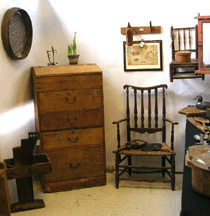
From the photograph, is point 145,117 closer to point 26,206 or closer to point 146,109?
point 146,109

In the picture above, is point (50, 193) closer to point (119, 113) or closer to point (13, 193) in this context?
point (13, 193)

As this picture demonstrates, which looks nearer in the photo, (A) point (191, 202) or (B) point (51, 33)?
(A) point (191, 202)

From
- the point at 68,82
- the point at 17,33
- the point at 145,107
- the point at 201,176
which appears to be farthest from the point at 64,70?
the point at 201,176

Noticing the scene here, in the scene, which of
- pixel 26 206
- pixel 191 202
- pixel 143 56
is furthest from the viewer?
pixel 143 56

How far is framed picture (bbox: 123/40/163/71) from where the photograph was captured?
13.8 ft

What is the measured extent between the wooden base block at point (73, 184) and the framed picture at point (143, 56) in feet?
4.61

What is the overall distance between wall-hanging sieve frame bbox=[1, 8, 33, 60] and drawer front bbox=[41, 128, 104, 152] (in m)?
0.92

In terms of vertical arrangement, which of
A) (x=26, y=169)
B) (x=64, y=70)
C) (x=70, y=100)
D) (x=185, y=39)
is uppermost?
(x=185, y=39)

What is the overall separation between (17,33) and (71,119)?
42.4 inches

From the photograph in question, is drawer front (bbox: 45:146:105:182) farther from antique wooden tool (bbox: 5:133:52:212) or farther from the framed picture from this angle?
the framed picture

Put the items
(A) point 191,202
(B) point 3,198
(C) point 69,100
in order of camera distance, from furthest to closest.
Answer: (C) point 69,100 < (B) point 3,198 < (A) point 191,202

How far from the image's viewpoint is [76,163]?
3.88m

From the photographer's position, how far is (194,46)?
400cm

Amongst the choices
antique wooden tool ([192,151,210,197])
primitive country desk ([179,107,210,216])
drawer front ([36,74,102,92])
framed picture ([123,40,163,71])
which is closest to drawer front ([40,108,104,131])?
drawer front ([36,74,102,92])
